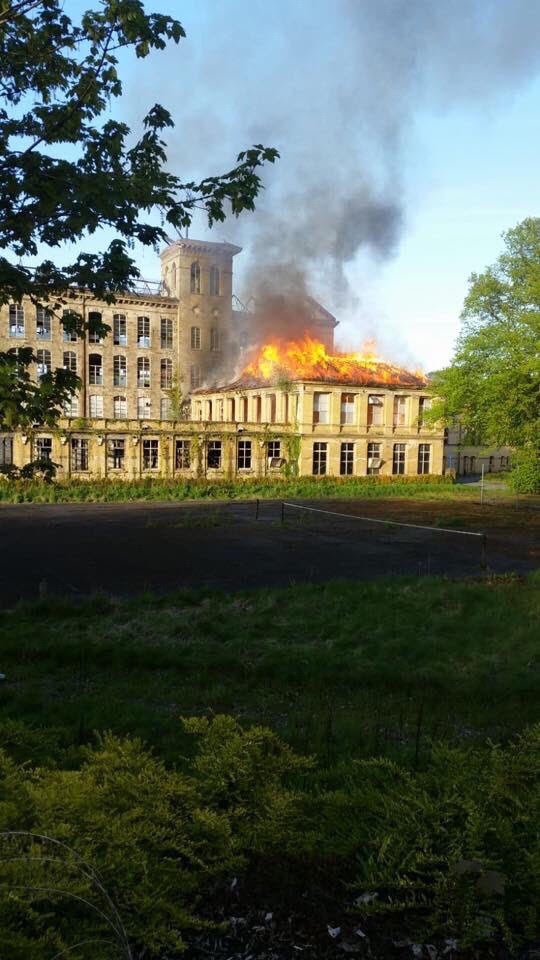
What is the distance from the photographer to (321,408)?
54.8m

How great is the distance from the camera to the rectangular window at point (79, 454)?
162 feet

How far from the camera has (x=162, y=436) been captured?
2050 inches

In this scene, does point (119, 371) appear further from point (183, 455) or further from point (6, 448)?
point (6, 448)

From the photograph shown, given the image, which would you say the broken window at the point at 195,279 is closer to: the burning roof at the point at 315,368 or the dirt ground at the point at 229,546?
the burning roof at the point at 315,368

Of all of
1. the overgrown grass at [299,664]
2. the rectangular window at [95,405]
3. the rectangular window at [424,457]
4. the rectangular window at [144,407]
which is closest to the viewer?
the overgrown grass at [299,664]

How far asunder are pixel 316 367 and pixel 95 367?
24259mm

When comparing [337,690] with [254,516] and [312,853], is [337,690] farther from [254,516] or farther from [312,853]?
[254,516]

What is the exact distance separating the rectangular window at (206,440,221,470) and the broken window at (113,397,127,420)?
743 inches

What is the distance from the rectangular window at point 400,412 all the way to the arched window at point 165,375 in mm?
24984

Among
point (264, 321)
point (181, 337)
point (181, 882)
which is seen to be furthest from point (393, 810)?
point (181, 337)

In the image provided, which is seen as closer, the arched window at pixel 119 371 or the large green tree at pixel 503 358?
the large green tree at pixel 503 358

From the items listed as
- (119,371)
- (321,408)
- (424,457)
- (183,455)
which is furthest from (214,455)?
(119,371)

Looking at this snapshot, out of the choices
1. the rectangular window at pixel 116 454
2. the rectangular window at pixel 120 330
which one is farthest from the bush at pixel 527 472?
the rectangular window at pixel 120 330

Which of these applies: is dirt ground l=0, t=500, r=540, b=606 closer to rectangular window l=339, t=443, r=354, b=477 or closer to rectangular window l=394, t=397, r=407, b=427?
rectangular window l=339, t=443, r=354, b=477
